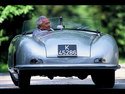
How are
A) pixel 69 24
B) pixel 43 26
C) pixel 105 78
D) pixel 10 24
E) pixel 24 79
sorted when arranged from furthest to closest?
pixel 10 24 → pixel 69 24 → pixel 105 78 → pixel 43 26 → pixel 24 79

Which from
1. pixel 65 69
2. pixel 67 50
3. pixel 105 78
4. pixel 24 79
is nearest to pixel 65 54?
pixel 67 50

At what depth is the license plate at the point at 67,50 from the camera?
10.8m

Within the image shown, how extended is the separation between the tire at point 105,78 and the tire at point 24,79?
1315 mm

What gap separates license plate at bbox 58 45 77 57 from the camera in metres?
10.8

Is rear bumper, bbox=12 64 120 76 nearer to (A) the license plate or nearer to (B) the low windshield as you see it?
(A) the license plate

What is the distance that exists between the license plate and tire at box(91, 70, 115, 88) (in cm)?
73

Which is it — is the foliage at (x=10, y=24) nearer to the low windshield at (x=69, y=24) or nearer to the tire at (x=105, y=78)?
the low windshield at (x=69, y=24)

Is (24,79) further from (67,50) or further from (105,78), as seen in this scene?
(105,78)

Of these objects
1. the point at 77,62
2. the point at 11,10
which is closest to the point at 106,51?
the point at 77,62

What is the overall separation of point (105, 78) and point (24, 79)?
1678 millimetres

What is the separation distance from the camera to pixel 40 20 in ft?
39.2

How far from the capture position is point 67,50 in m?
10.8

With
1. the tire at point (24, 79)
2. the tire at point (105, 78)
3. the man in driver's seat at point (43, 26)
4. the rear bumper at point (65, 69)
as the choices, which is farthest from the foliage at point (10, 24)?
the rear bumper at point (65, 69)

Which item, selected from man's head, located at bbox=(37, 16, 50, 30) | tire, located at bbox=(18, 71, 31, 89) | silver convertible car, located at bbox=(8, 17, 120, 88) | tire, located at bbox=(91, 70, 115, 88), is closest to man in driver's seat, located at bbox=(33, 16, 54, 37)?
man's head, located at bbox=(37, 16, 50, 30)
